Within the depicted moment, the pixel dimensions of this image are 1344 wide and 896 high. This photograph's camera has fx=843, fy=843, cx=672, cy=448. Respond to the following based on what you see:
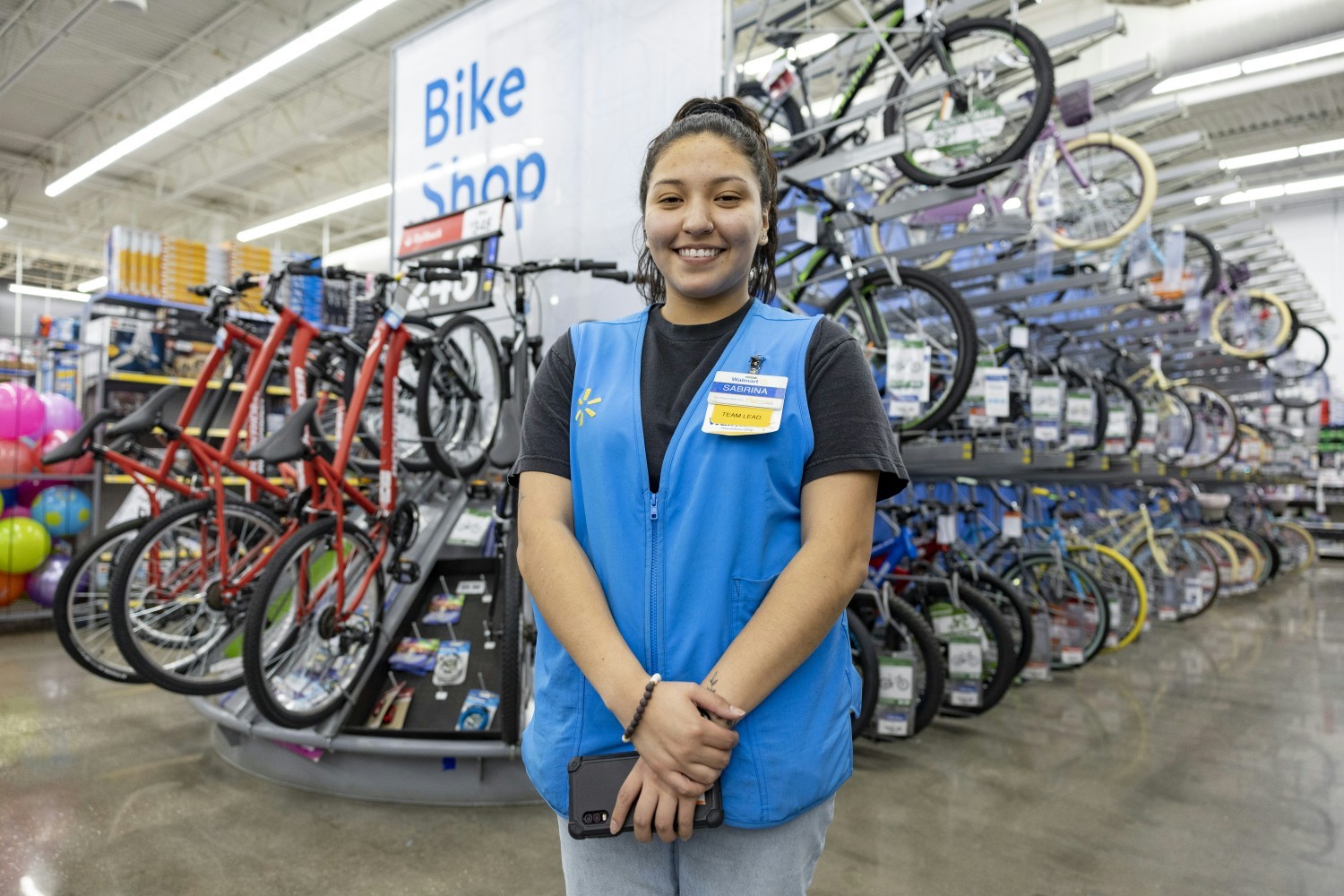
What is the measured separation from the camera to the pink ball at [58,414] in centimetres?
544

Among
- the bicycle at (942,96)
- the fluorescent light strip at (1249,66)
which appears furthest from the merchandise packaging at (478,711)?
the fluorescent light strip at (1249,66)

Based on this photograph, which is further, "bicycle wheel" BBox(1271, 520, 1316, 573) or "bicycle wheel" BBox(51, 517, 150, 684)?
"bicycle wheel" BBox(1271, 520, 1316, 573)

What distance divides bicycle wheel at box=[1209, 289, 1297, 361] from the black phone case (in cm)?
769

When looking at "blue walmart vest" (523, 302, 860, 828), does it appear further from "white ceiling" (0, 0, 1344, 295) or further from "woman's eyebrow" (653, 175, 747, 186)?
"white ceiling" (0, 0, 1344, 295)

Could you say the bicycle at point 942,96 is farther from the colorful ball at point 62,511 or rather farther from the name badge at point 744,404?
the colorful ball at point 62,511

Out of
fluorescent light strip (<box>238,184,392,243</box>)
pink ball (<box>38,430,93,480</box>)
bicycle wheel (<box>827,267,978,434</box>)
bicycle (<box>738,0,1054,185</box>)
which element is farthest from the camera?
fluorescent light strip (<box>238,184,392,243</box>)

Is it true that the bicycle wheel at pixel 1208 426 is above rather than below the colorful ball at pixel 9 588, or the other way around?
above

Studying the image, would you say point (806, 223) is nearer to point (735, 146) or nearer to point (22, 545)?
point (735, 146)

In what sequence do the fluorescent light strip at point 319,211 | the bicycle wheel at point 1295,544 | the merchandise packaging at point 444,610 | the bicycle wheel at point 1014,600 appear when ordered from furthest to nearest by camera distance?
the fluorescent light strip at point 319,211 → the bicycle wheel at point 1295,544 → the bicycle wheel at point 1014,600 → the merchandise packaging at point 444,610

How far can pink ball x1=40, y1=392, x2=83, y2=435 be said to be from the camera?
5.44 metres

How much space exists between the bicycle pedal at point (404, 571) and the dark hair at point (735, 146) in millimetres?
1965

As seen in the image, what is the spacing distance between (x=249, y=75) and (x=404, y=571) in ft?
21.9

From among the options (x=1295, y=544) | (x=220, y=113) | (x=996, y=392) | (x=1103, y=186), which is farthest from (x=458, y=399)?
(x=1295, y=544)

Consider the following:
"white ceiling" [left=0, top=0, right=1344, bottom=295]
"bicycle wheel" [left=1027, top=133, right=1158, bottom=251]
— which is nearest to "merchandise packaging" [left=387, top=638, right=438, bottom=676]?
"bicycle wheel" [left=1027, top=133, right=1158, bottom=251]
